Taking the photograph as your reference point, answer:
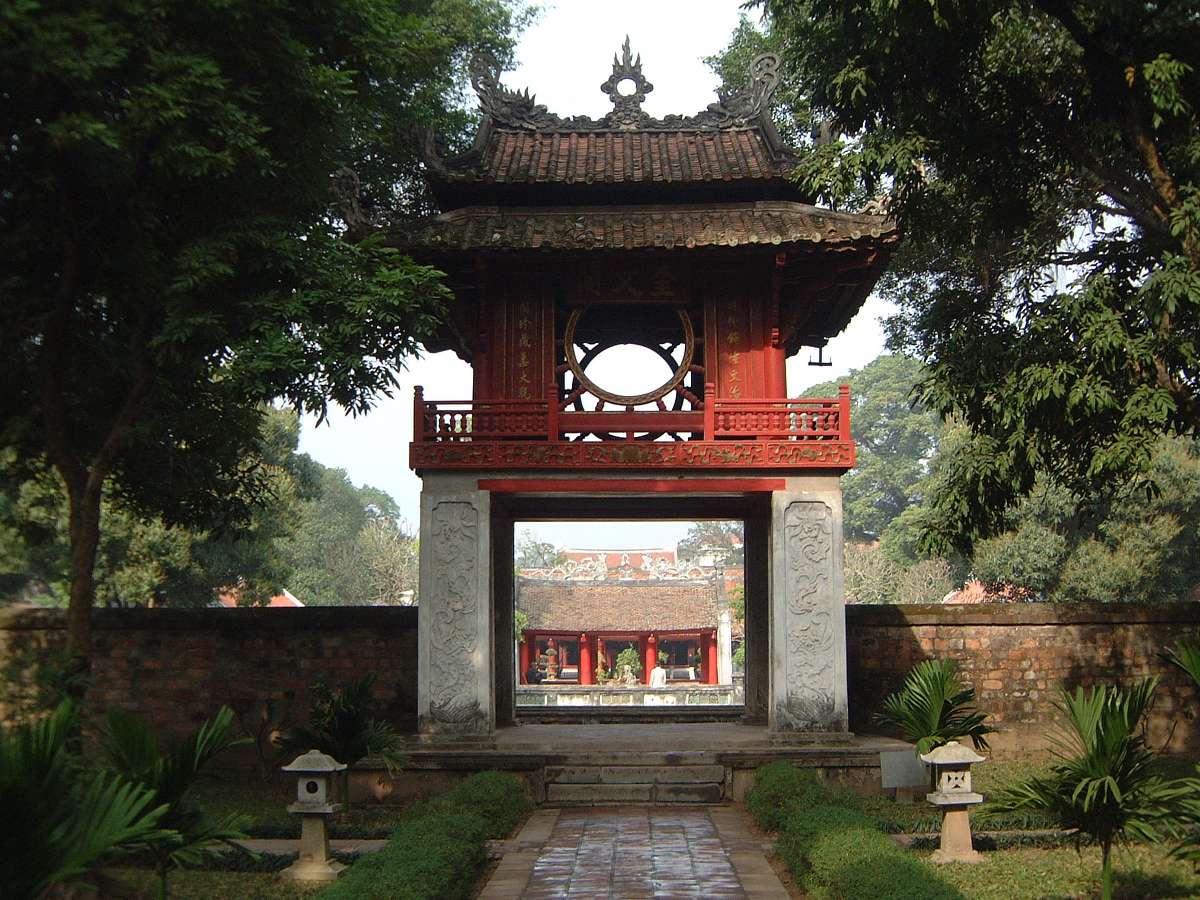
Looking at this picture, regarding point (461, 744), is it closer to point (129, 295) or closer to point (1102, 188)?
point (129, 295)

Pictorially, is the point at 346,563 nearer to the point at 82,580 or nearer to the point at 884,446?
the point at 884,446

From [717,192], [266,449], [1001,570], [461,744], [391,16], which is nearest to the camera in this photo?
[391,16]

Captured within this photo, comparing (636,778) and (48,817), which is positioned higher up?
(48,817)

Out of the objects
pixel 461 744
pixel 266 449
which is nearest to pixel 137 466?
pixel 461 744

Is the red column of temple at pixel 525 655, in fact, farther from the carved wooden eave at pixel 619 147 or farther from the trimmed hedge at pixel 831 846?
the trimmed hedge at pixel 831 846

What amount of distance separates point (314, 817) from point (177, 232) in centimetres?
602

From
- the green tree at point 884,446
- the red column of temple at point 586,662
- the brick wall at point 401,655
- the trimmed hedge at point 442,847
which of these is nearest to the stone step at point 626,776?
the trimmed hedge at point 442,847

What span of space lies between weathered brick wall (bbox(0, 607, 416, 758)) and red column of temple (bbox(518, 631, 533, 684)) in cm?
2443

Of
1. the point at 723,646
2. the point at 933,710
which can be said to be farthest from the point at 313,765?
the point at 723,646

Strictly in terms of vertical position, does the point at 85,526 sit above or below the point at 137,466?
below

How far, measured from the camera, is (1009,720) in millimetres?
18406

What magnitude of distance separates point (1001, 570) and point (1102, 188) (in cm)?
1992

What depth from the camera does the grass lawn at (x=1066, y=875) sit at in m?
10.1

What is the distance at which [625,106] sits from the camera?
19094 millimetres
